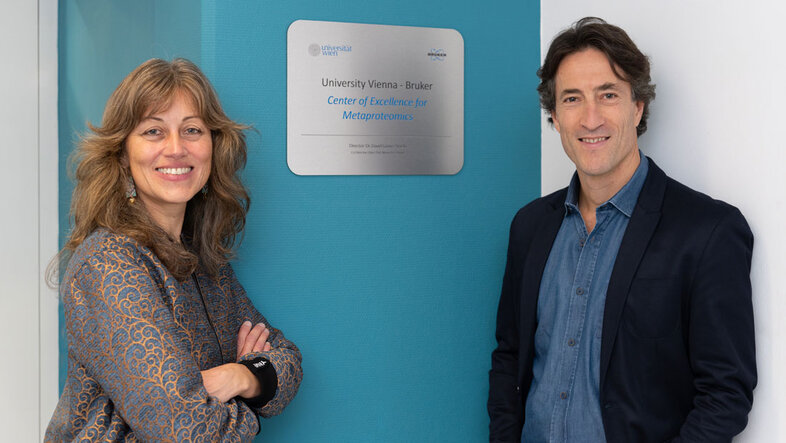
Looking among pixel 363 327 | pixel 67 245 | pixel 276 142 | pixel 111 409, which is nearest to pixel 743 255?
pixel 363 327

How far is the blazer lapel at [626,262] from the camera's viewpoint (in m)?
1.73

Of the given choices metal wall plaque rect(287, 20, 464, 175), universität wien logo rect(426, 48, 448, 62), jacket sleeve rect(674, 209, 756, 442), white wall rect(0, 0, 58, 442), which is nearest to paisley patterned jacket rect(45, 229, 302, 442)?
metal wall plaque rect(287, 20, 464, 175)

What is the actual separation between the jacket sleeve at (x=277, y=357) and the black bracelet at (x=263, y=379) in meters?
0.01

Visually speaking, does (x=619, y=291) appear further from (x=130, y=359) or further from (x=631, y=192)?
(x=130, y=359)

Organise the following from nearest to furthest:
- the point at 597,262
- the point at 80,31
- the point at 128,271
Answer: the point at 128,271 < the point at 597,262 < the point at 80,31

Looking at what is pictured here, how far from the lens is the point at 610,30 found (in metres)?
1.86

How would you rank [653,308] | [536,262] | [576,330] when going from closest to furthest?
[653,308], [576,330], [536,262]

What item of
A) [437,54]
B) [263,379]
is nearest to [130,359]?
[263,379]

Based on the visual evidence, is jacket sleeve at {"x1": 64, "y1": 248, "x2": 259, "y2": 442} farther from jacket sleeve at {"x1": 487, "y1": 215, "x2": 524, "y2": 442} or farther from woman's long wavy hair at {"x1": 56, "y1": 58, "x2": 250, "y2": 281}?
jacket sleeve at {"x1": 487, "y1": 215, "x2": 524, "y2": 442}

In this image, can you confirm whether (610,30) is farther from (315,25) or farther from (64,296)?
(64,296)

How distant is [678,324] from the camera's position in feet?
5.54

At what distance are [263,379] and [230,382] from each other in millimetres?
115

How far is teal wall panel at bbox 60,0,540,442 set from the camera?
2148mm

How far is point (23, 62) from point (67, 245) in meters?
2.24
